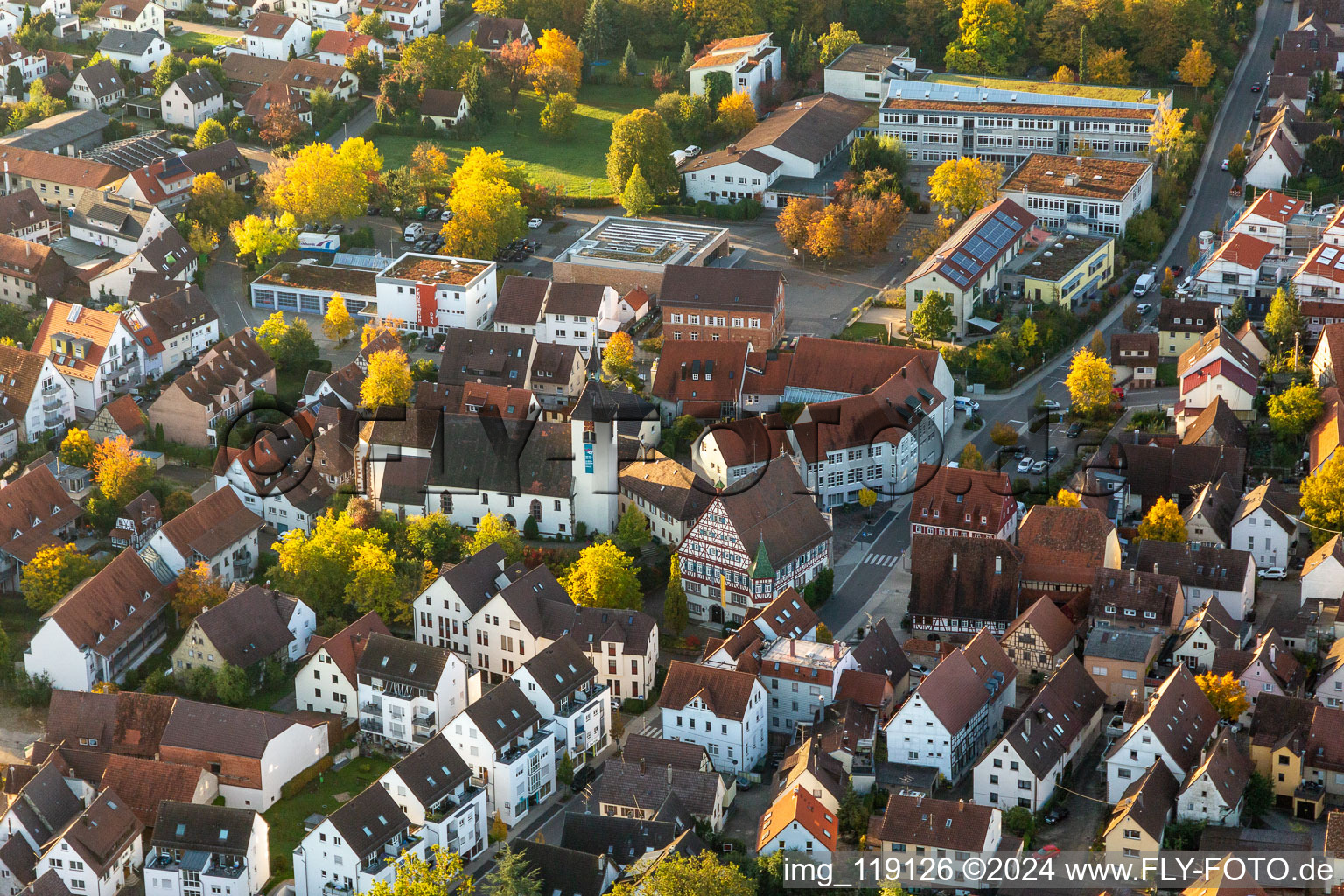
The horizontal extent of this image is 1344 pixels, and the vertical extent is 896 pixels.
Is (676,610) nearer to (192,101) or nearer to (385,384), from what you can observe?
(385,384)

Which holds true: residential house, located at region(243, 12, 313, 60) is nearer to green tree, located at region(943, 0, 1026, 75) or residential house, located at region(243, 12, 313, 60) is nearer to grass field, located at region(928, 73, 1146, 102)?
grass field, located at region(928, 73, 1146, 102)

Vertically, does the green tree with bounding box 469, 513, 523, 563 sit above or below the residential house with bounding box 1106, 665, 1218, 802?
below

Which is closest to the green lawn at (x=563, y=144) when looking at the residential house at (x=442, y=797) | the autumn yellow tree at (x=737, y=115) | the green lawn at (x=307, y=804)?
the autumn yellow tree at (x=737, y=115)

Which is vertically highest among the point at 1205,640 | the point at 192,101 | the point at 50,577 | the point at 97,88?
the point at 1205,640

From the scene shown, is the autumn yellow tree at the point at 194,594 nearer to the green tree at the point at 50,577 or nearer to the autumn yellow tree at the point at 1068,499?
the green tree at the point at 50,577

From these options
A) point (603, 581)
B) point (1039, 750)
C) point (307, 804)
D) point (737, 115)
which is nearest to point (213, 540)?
point (307, 804)

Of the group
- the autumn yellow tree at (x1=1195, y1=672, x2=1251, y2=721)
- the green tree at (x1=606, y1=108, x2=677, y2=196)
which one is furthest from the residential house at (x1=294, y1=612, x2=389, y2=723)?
the green tree at (x1=606, y1=108, x2=677, y2=196)
